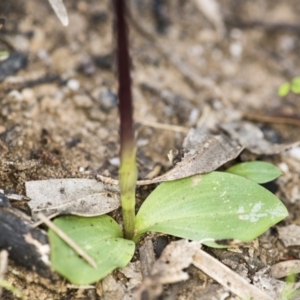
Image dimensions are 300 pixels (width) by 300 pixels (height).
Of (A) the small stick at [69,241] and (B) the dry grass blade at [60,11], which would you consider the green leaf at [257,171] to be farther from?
(B) the dry grass blade at [60,11]

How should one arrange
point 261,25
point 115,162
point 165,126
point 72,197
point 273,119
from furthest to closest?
point 261,25 → point 273,119 → point 165,126 → point 115,162 → point 72,197

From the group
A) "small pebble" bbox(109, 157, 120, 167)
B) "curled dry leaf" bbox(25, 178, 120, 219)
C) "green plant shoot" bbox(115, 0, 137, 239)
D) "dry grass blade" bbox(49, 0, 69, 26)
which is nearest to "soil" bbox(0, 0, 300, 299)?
"small pebble" bbox(109, 157, 120, 167)

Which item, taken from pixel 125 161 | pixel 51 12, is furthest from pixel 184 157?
pixel 51 12

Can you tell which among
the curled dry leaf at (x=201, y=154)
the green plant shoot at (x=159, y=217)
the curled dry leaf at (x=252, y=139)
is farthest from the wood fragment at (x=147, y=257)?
the curled dry leaf at (x=252, y=139)

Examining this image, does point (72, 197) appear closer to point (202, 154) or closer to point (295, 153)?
point (202, 154)

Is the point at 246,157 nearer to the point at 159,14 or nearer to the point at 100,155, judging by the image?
the point at 100,155

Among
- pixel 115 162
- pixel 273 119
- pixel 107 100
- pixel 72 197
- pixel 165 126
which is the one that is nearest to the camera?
pixel 72 197

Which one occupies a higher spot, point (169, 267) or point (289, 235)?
point (169, 267)

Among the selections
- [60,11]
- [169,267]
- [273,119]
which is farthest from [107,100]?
[169,267]
